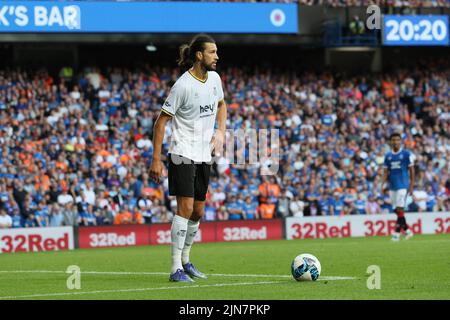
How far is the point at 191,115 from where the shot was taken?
39.1 feet

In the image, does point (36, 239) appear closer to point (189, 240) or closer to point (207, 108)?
point (189, 240)

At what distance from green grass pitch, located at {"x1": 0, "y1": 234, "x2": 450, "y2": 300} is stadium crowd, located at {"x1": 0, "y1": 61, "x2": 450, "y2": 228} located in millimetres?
11063

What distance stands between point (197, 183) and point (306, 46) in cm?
2720

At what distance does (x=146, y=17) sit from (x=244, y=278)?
24.0 m

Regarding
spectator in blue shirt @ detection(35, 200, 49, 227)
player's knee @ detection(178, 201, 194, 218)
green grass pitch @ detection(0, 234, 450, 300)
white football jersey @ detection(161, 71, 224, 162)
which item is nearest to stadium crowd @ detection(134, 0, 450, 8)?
spectator in blue shirt @ detection(35, 200, 49, 227)

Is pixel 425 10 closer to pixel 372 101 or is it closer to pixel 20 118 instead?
pixel 372 101

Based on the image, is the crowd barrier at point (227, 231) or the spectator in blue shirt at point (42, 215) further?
the spectator in blue shirt at point (42, 215)

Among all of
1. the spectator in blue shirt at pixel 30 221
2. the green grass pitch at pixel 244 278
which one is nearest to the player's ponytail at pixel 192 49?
the green grass pitch at pixel 244 278

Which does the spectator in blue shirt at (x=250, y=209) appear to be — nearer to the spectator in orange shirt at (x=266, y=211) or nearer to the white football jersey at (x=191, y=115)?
the spectator in orange shirt at (x=266, y=211)

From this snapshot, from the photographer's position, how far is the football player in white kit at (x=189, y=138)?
1166 centimetres

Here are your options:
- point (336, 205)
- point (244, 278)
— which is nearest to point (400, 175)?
point (336, 205)

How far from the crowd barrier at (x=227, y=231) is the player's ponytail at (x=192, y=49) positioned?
14861 mm

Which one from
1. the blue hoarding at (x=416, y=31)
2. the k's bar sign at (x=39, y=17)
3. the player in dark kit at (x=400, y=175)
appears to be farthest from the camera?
the blue hoarding at (x=416, y=31)
